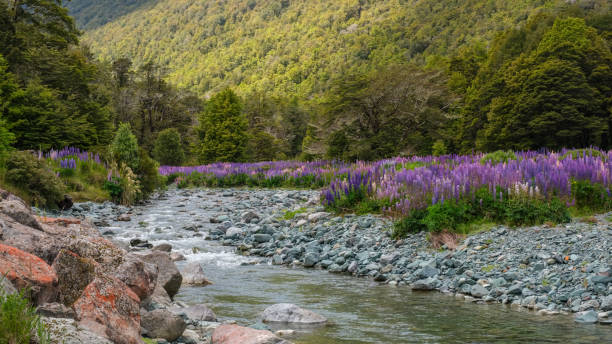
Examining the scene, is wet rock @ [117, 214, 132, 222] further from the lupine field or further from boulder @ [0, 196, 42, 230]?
boulder @ [0, 196, 42, 230]

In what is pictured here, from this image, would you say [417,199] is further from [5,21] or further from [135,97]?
[135,97]

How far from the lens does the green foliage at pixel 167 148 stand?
1566 inches

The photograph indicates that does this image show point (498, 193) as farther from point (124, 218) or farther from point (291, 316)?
point (124, 218)

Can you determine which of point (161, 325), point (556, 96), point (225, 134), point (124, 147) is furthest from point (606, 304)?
point (225, 134)

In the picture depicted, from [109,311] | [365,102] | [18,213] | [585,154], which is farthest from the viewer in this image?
[365,102]

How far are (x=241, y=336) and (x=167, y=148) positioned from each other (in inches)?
1512

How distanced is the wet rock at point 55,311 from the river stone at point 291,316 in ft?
7.64

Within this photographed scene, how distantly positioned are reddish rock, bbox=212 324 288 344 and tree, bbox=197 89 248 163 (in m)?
37.5

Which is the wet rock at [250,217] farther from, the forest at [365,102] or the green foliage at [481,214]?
the forest at [365,102]

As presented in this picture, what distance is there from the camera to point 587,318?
4625mm

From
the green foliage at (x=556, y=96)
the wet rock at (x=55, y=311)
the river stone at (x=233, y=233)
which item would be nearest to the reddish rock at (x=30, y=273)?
the wet rock at (x=55, y=311)

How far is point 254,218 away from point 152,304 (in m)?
8.36

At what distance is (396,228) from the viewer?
28.4ft

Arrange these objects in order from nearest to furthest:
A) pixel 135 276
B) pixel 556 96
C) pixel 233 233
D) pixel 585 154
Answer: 1. pixel 135 276
2. pixel 585 154
3. pixel 233 233
4. pixel 556 96
